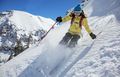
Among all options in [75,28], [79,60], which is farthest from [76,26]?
[79,60]

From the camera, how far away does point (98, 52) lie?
10.0 meters

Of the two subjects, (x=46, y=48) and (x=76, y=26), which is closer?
(x=76, y=26)

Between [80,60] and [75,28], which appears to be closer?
[80,60]

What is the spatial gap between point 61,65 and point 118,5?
7608mm

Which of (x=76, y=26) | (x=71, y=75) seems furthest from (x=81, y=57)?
(x=76, y=26)

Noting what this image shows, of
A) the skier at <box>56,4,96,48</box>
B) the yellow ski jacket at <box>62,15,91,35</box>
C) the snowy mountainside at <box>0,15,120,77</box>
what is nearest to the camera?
the snowy mountainside at <box>0,15,120,77</box>

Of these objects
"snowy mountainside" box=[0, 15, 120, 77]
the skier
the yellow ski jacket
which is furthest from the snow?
the yellow ski jacket

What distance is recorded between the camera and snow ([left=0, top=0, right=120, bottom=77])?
8.83 metres

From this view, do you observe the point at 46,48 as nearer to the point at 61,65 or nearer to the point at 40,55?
the point at 40,55

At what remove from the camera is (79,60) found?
10047 millimetres

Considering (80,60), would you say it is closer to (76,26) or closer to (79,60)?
(79,60)

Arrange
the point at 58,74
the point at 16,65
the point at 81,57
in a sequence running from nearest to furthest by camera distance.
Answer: the point at 58,74 → the point at 81,57 → the point at 16,65

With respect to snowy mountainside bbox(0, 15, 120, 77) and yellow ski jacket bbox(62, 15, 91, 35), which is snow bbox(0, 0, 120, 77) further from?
yellow ski jacket bbox(62, 15, 91, 35)

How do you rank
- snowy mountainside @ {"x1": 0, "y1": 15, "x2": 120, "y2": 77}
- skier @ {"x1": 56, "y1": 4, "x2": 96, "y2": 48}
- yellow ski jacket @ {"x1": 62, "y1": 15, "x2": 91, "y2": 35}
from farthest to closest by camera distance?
yellow ski jacket @ {"x1": 62, "y1": 15, "x2": 91, "y2": 35} → skier @ {"x1": 56, "y1": 4, "x2": 96, "y2": 48} → snowy mountainside @ {"x1": 0, "y1": 15, "x2": 120, "y2": 77}
